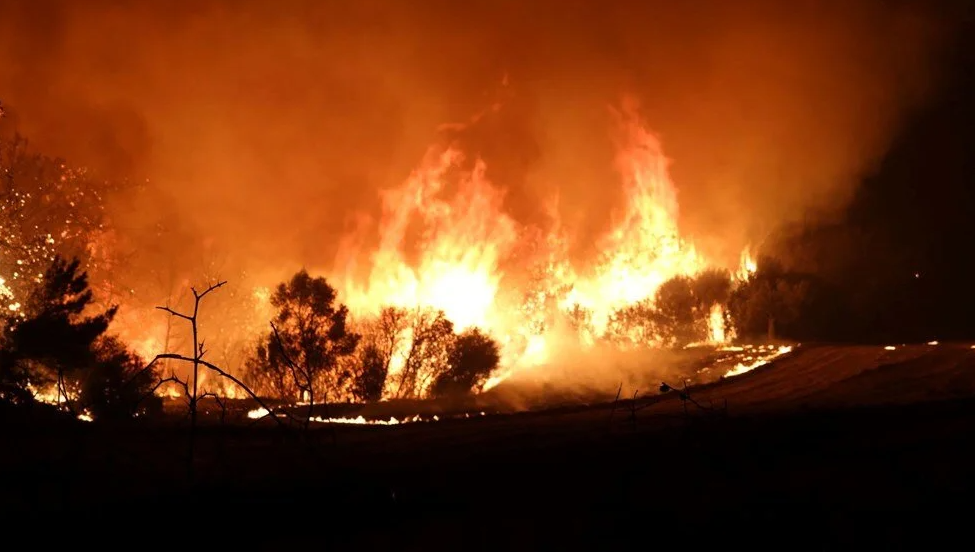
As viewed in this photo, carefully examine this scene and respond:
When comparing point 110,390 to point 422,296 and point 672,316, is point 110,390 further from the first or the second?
point 672,316

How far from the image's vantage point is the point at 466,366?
27375mm

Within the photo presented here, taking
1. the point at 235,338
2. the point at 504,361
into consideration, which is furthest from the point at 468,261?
the point at 235,338

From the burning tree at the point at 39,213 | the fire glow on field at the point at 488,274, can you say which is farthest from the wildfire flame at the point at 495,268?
the burning tree at the point at 39,213

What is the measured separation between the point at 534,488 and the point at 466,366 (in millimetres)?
19373

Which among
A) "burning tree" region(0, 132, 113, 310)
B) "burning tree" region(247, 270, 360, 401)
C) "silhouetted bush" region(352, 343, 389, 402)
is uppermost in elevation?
A: "burning tree" region(0, 132, 113, 310)

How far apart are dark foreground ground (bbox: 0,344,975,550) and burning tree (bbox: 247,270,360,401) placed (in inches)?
454

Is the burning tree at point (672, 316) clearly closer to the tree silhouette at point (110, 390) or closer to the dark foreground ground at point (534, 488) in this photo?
the dark foreground ground at point (534, 488)

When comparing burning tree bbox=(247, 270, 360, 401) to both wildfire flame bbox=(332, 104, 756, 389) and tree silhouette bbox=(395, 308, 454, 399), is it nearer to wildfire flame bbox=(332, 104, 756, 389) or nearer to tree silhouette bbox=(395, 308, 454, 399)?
tree silhouette bbox=(395, 308, 454, 399)

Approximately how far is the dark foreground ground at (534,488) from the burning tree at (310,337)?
11.5 metres

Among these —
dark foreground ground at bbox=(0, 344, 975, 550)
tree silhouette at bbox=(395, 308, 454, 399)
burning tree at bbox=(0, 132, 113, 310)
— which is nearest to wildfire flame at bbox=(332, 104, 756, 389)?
tree silhouette at bbox=(395, 308, 454, 399)

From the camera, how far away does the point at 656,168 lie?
150 ft

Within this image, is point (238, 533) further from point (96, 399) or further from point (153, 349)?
point (153, 349)

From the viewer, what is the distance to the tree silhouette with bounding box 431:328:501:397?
1061 inches

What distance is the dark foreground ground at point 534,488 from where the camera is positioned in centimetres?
649
